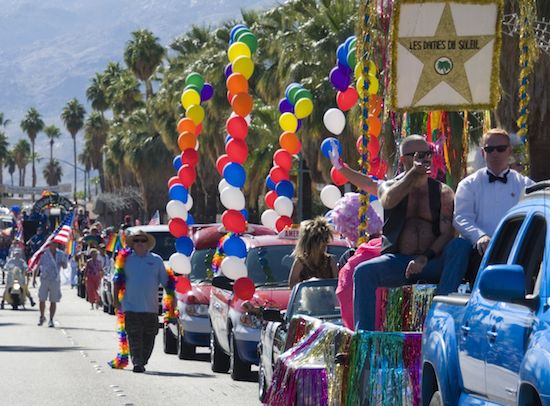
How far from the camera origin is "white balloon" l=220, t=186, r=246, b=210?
2005 cm

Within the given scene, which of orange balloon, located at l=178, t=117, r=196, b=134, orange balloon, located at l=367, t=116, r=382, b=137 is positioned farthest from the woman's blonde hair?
orange balloon, located at l=178, t=117, r=196, b=134

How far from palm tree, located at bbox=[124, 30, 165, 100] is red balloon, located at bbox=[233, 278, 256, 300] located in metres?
65.7

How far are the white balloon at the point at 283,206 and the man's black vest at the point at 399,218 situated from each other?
12657mm

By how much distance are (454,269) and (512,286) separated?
8.80 ft

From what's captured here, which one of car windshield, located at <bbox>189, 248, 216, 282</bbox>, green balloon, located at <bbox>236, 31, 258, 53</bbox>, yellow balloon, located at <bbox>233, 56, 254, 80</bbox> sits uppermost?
green balloon, located at <bbox>236, 31, 258, 53</bbox>

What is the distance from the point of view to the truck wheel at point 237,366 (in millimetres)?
16734

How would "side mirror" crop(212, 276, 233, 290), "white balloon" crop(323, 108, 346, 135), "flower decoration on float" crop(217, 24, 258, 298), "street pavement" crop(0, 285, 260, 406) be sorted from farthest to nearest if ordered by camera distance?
"white balloon" crop(323, 108, 346, 135)
"flower decoration on float" crop(217, 24, 258, 298)
"street pavement" crop(0, 285, 260, 406)
"side mirror" crop(212, 276, 233, 290)

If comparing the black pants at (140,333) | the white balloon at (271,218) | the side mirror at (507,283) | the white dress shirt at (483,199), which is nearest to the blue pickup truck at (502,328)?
the side mirror at (507,283)

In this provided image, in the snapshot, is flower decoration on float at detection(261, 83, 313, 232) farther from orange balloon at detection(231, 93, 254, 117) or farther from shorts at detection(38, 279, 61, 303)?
shorts at detection(38, 279, 61, 303)

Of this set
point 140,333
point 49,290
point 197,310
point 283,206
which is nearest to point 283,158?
point 283,206

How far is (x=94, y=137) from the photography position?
128 m

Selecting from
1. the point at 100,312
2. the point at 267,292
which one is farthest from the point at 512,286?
the point at 100,312

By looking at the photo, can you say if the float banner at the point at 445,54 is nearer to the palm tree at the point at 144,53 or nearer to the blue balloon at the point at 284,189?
the blue balloon at the point at 284,189

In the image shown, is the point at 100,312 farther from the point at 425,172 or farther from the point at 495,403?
the point at 495,403
